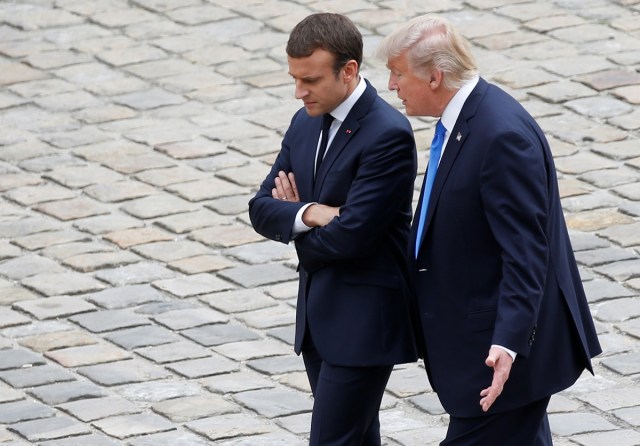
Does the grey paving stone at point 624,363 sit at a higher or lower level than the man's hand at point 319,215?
lower

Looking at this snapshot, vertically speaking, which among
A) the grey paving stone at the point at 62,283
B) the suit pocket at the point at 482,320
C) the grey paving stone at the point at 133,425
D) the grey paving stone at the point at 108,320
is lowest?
the grey paving stone at the point at 62,283

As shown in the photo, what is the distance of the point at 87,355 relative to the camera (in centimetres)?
659

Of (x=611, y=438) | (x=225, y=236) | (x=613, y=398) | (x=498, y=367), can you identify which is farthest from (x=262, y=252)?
(x=498, y=367)

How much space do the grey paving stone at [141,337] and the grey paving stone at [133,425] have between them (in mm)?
764

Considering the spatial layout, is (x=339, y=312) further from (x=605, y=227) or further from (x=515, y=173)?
(x=605, y=227)

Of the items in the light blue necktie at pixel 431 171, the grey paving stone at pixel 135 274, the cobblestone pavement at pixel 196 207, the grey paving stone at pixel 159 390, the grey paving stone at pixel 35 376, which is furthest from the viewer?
the grey paving stone at pixel 135 274

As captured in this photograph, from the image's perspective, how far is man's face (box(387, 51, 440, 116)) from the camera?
14.2ft

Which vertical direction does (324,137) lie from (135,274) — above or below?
above

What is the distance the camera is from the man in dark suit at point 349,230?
4574mm

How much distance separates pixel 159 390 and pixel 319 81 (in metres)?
2.10

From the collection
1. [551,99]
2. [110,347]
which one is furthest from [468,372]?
[551,99]

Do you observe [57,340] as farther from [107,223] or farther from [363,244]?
[363,244]

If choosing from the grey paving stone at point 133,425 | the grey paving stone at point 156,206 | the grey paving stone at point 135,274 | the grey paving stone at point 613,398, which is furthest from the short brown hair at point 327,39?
the grey paving stone at point 156,206

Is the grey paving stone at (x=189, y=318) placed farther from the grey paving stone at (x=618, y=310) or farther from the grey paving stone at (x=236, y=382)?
the grey paving stone at (x=618, y=310)
